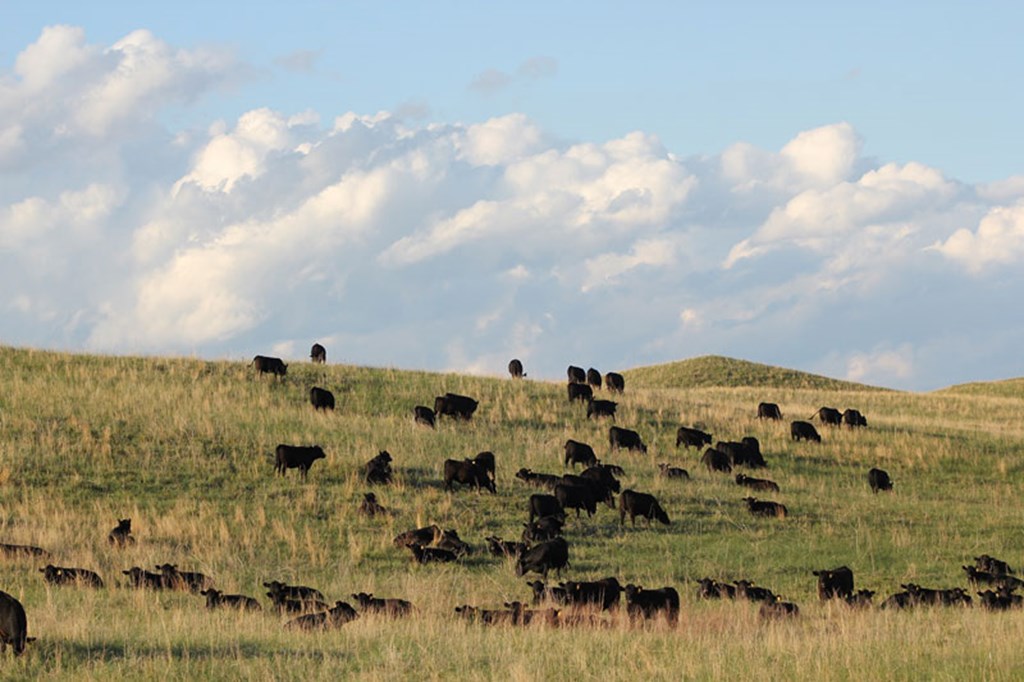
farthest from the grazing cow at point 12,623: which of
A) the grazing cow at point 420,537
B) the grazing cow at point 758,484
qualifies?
the grazing cow at point 758,484

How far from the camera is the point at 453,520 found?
26906 mm

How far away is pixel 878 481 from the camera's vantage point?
35000mm

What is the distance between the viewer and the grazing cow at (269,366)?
42969mm

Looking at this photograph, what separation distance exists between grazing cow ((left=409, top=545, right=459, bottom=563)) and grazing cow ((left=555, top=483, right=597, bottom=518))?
4499mm

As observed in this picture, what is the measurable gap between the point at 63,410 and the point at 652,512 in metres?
17.7

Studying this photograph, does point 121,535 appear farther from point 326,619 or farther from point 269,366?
point 269,366

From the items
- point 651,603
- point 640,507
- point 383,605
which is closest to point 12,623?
point 383,605

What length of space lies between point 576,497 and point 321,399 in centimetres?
1417

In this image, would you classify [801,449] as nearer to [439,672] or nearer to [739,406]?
[739,406]

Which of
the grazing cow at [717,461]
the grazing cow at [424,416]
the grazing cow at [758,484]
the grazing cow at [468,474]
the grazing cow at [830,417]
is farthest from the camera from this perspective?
the grazing cow at [830,417]

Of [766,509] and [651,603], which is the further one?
[766,509]

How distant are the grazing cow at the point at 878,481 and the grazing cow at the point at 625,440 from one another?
673 cm

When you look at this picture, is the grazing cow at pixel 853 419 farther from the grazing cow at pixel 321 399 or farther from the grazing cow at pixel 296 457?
the grazing cow at pixel 296 457

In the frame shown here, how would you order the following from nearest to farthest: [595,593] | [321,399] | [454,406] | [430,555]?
1. [595,593]
2. [430,555]
3. [454,406]
4. [321,399]
